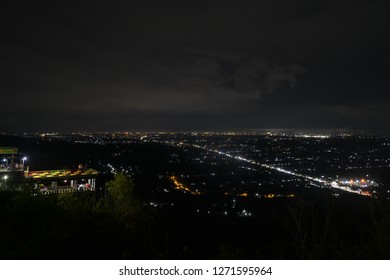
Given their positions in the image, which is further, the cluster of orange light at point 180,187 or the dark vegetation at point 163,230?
the cluster of orange light at point 180,187

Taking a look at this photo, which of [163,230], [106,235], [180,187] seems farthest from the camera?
[180,187]

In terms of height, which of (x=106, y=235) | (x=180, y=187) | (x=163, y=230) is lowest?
(x=163, y=230)

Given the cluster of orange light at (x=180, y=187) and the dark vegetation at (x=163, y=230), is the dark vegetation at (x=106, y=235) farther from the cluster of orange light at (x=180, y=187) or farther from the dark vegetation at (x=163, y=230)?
the cluster of orange light at (x=180, y=187)

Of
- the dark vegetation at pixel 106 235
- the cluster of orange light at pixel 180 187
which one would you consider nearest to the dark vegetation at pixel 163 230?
the dark vegetation at pixel 106 235

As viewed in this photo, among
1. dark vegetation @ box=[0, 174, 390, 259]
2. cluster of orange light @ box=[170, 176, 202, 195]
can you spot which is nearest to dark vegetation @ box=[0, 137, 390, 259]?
dark vegetation @ box=[0, 174, 390, 259]

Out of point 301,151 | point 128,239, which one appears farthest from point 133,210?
point 301,151

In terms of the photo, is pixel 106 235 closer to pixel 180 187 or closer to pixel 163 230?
pixel 163 230

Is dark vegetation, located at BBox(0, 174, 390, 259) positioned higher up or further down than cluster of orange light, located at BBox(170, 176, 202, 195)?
higher up

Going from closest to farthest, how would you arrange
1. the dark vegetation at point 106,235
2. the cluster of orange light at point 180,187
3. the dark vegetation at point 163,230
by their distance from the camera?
the dark vegetation at point 106,235 → the dark vegetation at point 163,230 → the cluster of orange light at point 180,187

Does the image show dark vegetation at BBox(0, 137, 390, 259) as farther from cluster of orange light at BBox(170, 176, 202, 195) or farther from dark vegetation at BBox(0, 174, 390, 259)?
cluster of orange light at BBox(170, 176, 202, 195)

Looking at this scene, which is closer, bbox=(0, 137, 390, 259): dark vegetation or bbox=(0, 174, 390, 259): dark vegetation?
bbox=(0, 174, 390, 259): dark vegetation

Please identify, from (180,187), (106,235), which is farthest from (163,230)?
(180,187)
